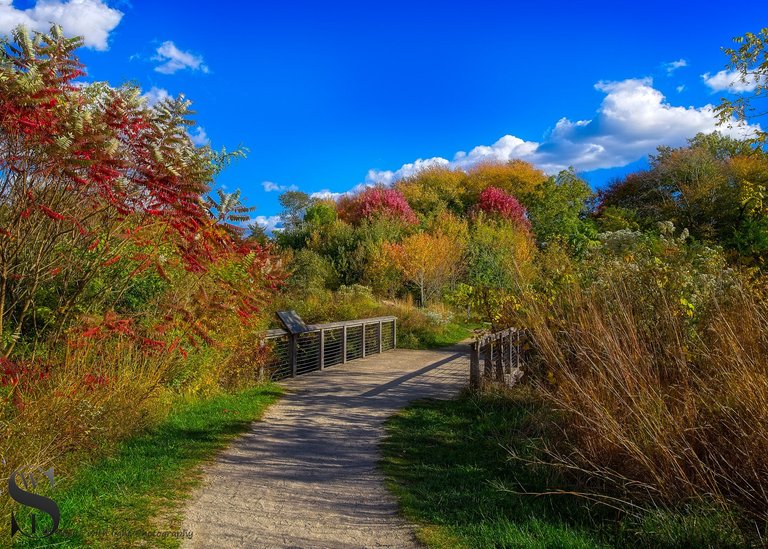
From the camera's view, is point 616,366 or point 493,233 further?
point 493,233

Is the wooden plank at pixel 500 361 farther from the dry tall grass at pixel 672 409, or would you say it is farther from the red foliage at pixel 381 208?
the red foliage at pixel 381 208

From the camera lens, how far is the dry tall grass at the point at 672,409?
4195 millimetres

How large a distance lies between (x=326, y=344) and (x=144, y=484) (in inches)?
337

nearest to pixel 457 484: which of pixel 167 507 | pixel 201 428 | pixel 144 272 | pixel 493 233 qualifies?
pixel 167 507

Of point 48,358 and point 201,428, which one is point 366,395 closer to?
point 201,428

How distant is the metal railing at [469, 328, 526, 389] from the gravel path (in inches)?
30.8

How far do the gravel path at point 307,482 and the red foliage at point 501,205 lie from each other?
29.0 metres

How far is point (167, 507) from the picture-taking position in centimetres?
475

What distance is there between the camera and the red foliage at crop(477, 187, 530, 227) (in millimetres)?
37844

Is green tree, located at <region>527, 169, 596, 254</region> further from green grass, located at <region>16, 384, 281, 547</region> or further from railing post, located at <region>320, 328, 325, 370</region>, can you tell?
green grass, located at <region>16, 384, 281, 547</region>

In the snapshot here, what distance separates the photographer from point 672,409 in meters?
4.93

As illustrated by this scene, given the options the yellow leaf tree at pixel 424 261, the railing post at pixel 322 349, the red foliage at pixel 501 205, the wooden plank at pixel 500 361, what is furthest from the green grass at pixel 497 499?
the red foliage at pixel 501 205

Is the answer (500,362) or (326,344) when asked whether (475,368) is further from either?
(326,344)

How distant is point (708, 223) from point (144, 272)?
29537mm
